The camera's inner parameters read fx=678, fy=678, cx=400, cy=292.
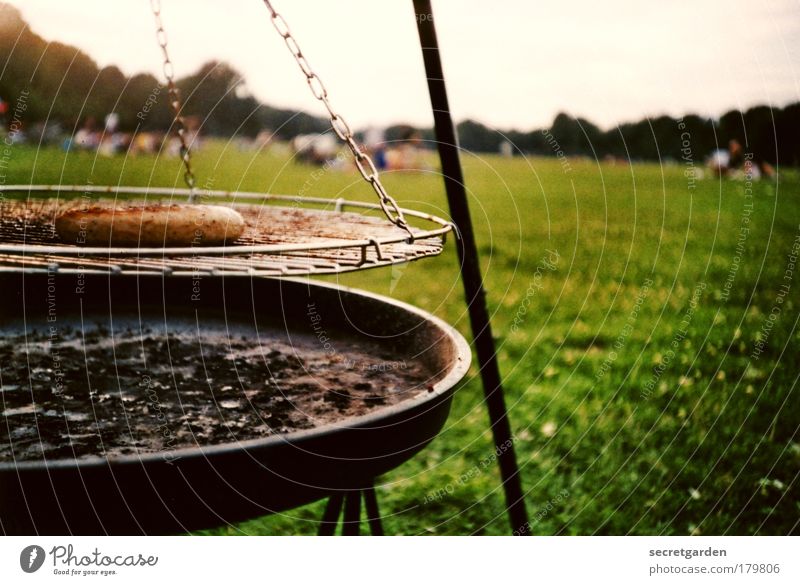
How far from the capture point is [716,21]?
1.07m

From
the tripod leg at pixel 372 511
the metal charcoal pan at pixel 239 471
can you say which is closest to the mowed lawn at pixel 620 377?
the tripod leg at pixel 372 511

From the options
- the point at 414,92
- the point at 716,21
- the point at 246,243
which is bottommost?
the point at 246,243

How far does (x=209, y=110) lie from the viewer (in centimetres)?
275

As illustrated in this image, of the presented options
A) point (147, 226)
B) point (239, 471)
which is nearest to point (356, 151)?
point (147, 226)

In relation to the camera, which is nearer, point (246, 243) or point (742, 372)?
point (246, 243)

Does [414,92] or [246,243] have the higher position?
[414,92]

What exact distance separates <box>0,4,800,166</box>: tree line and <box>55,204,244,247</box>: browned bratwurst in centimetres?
45

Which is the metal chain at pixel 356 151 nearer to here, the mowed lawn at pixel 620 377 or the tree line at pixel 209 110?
the tree line at pixel 209 110

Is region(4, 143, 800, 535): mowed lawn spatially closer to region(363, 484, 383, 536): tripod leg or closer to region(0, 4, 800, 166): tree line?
region(0, 4, 800, 166): tree line

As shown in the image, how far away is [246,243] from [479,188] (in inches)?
139

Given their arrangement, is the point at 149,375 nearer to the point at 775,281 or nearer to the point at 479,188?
the point at 775,281

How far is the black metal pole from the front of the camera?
0.88 meters

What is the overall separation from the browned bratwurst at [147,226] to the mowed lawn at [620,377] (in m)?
0.65
